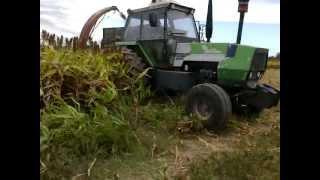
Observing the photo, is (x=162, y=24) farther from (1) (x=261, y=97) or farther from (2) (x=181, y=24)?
(1) (x=261, y=97)

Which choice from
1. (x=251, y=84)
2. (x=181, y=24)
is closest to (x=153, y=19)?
(x=181, y=24)

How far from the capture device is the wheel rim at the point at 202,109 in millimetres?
5402

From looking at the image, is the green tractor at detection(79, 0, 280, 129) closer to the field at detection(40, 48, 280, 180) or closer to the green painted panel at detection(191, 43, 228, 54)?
the green painted panel at detection(191, 43, 228, 54)

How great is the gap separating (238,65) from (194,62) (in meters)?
0.75

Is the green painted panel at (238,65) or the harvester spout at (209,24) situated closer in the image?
the green painted panel at (238,65)

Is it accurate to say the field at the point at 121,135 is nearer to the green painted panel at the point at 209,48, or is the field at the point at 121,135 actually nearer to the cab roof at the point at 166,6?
the green painted panel at the point at 209,48

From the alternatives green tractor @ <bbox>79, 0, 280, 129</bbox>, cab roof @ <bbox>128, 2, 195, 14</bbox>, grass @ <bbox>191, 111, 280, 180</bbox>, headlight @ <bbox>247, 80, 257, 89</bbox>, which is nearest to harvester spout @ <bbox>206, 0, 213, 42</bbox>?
green tractor @ <bbox>79, 0, 280, 129</bbox>

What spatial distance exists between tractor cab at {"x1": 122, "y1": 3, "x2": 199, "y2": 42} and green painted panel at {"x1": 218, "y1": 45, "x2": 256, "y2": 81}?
1074 millimetres

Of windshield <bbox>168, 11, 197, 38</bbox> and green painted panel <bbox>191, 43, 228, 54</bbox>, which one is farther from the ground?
windshield <bbox>168, 11, 197, 38</bbox>

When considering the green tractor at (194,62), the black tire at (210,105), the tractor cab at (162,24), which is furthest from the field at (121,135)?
the tractor cab at (162,24)

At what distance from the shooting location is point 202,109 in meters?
5.49

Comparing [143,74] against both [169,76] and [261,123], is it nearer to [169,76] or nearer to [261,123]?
[169,76]

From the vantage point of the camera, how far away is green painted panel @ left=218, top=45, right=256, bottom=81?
5.65m
